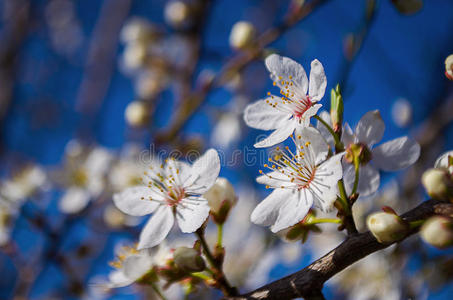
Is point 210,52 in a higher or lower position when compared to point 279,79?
higher

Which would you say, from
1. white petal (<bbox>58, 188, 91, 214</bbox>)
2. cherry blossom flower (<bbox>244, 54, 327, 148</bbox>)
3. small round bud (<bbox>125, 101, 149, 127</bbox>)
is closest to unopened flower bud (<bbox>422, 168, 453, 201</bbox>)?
cherry blossom flower (<bbox>244, 54, 327, 148</bbox>)

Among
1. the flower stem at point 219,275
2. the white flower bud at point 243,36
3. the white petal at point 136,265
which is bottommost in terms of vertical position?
the flower stem at point 219,275

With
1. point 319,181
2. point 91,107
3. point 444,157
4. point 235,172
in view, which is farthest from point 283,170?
point 91,107

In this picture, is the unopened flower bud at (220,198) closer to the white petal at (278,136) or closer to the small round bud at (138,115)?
the white petal at (278,136)

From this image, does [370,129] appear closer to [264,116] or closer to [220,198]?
[264,116]

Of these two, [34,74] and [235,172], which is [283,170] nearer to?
[235,172]

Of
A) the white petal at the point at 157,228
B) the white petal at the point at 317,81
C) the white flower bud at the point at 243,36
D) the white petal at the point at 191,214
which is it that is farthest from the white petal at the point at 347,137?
the white flower bud at the point at 243,36
